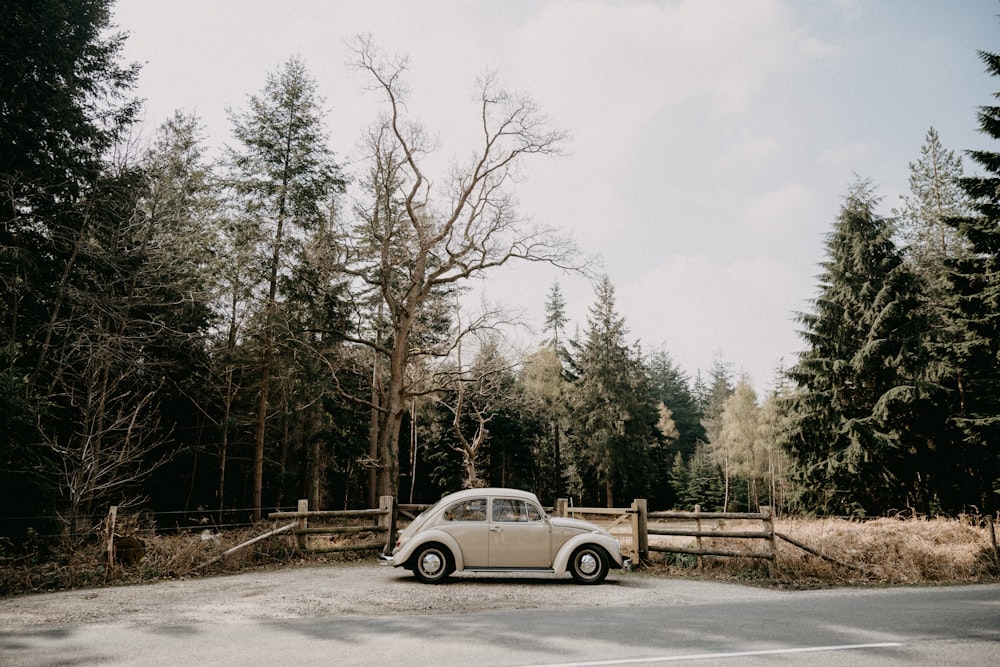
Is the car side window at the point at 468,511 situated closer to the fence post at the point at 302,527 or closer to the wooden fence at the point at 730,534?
the wooden fence at the point at 730,534

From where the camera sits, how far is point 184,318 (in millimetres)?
22109

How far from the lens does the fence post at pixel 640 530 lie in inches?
529

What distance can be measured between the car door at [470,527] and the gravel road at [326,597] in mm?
505

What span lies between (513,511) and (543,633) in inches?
175

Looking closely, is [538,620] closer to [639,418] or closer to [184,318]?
[184,318]

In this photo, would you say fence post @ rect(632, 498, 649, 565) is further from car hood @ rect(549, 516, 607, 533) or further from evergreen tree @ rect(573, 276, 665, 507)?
evergreen tree @ rect(573, 276, 665, 507)

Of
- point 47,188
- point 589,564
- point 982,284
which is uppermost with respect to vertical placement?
point 47,188

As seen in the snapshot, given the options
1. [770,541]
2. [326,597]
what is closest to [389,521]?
[326,597]

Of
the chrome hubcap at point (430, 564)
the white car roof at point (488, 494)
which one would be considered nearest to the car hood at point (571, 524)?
the white car roof at point (488, 494)

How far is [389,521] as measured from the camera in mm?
15070

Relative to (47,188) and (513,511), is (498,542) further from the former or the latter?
(47,188)

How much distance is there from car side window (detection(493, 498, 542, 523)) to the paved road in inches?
58.0

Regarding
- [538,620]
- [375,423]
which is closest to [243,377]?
[375,423]

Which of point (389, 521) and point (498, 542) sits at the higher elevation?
point (498, 542)
